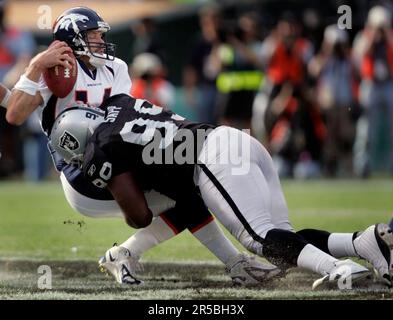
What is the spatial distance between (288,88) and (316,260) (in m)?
8.52

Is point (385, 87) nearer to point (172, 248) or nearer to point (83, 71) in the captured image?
point (172, 248)

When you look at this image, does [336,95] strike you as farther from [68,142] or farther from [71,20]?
[68,142]

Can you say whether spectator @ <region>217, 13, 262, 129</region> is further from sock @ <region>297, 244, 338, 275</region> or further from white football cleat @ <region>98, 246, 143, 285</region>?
sock @ <region>297, 244, 338, 275</region>

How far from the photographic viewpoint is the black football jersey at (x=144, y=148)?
5.18 meters

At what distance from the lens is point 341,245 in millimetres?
5250

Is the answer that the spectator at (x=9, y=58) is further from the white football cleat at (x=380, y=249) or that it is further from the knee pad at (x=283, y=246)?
the white football cleat at (x=380, y=249)

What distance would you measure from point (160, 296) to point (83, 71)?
1.51m

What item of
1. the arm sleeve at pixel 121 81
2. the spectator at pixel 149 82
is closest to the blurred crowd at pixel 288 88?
the spectator at pixel 149 82

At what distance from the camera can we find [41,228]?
826 cm

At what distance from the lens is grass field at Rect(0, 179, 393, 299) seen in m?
5.02

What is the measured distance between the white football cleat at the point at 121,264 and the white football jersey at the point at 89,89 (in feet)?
2.73

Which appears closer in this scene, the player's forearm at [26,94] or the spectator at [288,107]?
the player's forearm at [26,94]

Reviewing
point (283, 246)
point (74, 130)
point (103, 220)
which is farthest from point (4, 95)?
point (103, 220)
